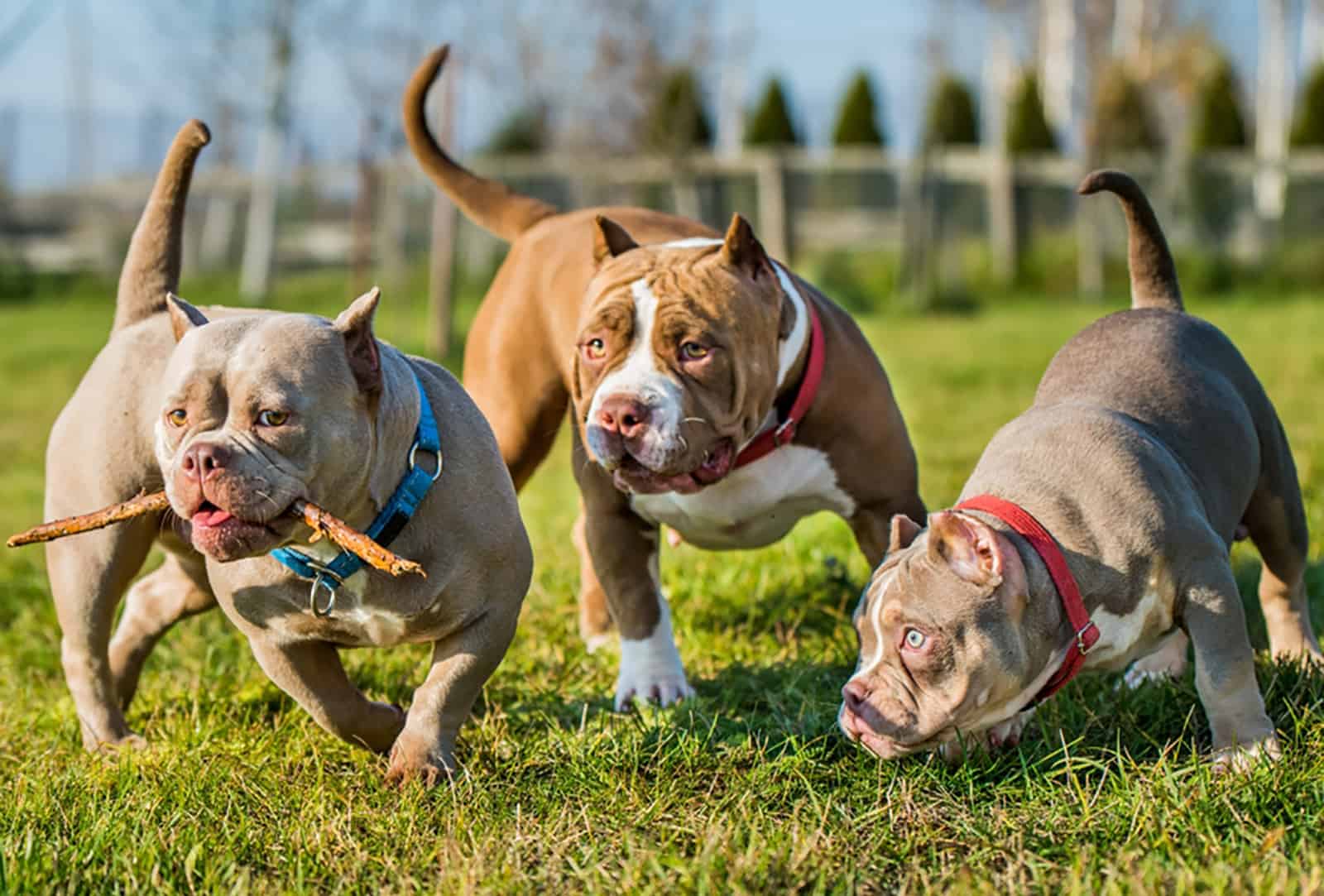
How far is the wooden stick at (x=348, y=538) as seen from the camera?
3.11 m

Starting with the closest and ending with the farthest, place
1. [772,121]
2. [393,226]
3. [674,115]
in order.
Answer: [393,226], [674,115], [772,121]

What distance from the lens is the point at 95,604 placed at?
4086mm

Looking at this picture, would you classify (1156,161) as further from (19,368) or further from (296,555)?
(296,555)

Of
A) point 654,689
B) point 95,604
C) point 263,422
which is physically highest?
point 263,422

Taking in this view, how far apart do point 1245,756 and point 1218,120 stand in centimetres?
2205

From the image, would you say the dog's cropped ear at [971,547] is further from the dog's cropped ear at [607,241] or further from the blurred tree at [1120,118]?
the blurred tree at [1120,118]

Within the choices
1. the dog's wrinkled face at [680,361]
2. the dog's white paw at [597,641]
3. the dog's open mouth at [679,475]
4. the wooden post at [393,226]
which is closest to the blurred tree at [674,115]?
the wooden post at [393,226]

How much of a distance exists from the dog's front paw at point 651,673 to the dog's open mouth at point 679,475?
53 cm

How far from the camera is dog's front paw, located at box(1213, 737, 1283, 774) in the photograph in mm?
3264

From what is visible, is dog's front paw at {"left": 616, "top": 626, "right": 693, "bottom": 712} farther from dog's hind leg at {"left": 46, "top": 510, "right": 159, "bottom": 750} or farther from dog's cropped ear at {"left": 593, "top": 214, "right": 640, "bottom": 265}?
dog's hind leg at {"left": 46, "top": 510, "right": 159, "bottom": 750}

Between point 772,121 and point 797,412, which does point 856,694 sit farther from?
point 772,121

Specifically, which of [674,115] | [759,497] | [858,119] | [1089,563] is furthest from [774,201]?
[1089,563]

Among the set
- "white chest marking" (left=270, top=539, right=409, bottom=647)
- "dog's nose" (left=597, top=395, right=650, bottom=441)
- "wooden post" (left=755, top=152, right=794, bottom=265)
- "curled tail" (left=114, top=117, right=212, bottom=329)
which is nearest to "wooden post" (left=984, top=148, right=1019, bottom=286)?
"wooden post" (left=755, top=152, right=794, bottom=265)

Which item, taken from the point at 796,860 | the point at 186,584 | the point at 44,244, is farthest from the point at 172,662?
the point at 44,244
